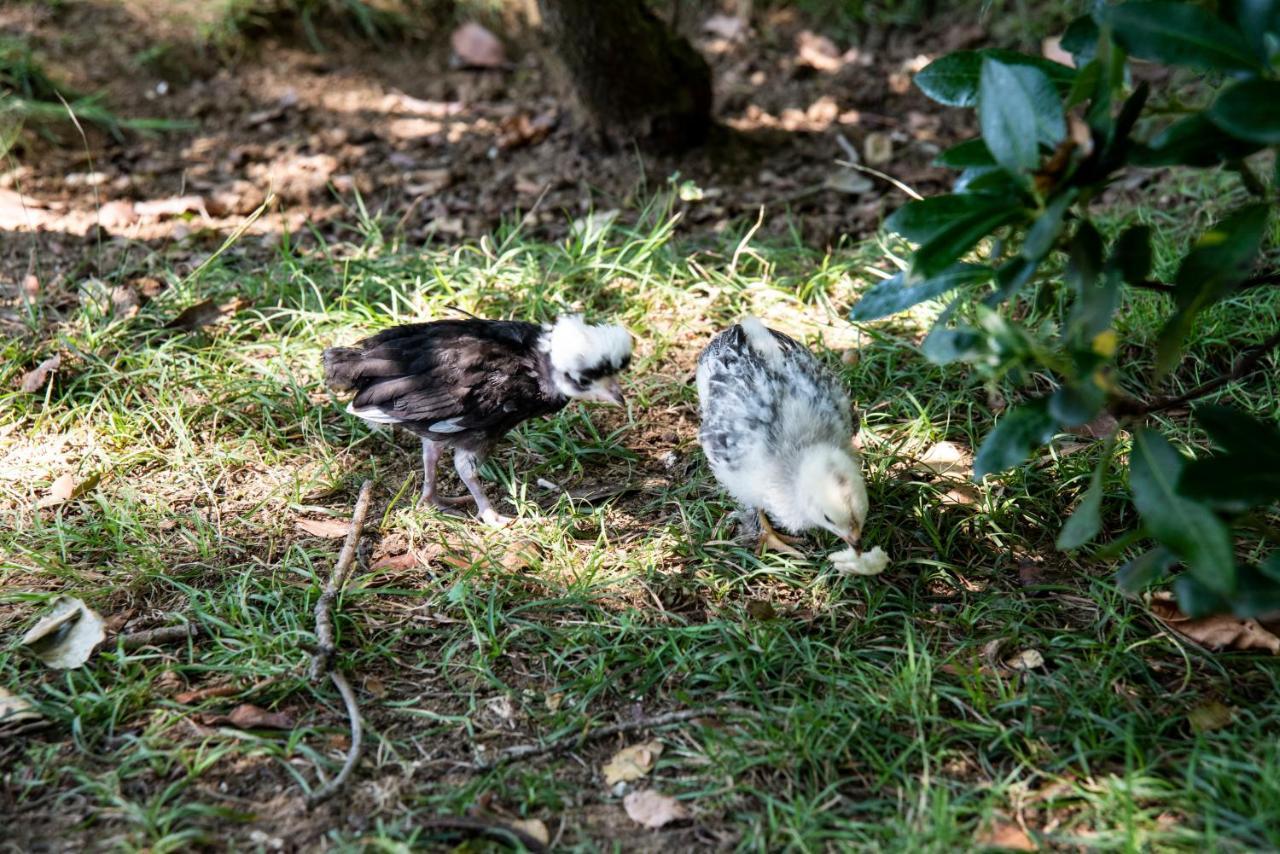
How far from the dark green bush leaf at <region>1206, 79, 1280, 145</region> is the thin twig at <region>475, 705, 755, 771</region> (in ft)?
5.78

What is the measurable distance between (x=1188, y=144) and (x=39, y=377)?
12.8ft

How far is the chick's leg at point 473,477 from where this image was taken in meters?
3.85

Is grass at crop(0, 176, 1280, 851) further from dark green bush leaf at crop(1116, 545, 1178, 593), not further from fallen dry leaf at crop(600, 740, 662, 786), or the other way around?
dark green bush leaf at crop(1116, 545, 1178, 593)

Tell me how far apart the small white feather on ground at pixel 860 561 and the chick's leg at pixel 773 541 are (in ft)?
0.67

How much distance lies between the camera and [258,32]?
6.51 meters

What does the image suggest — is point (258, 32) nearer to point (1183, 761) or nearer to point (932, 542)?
point (932, 542)

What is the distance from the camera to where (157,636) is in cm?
320

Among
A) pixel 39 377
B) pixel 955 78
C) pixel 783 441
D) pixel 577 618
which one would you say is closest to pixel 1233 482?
pixel 955 78

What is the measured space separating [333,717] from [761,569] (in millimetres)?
1324

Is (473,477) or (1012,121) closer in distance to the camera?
(1012,121)

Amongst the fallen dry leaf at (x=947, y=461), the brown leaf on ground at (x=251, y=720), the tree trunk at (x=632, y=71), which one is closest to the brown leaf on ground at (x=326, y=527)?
the brown leaf on ground at (x=251, y=720)

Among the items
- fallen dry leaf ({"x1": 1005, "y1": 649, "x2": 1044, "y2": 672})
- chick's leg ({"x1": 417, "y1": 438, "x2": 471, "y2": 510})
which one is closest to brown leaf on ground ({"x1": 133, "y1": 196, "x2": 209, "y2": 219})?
chick's leg ({"x1": 417, "y1": 438, "x2": 471, "y2": 510})

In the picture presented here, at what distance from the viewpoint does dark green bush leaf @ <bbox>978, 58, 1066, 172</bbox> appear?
7.66ft

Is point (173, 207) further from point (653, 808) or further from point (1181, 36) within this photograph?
point (1181, 36)
